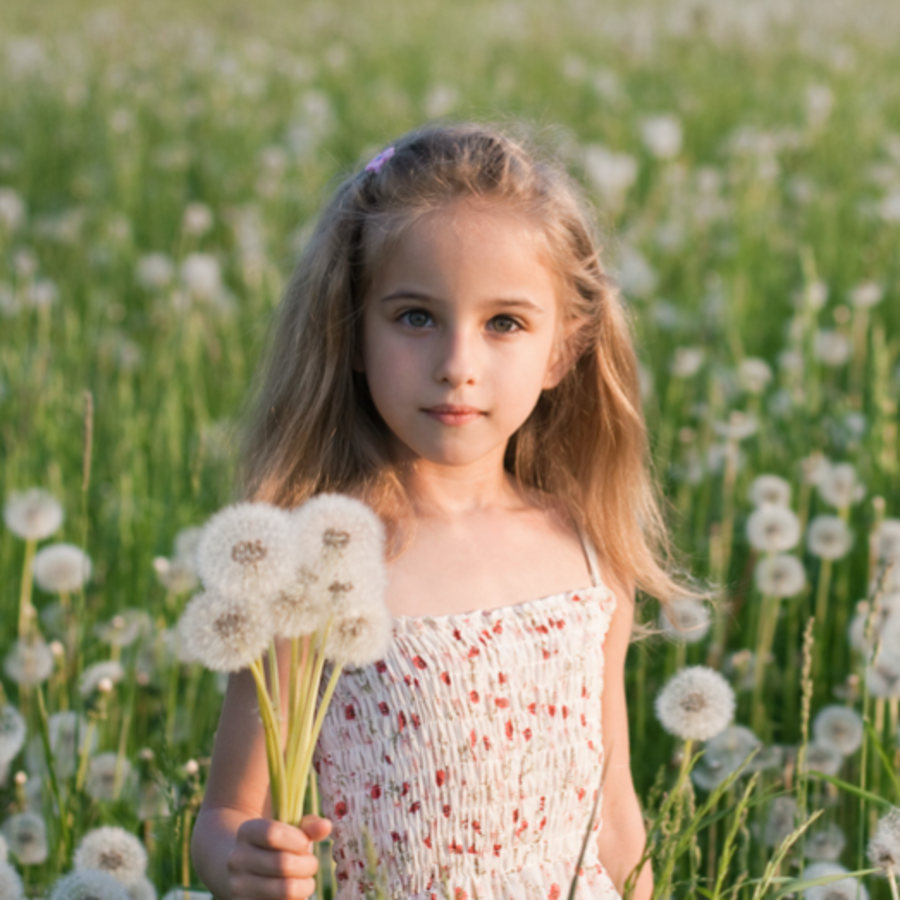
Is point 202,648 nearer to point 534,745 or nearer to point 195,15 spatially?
point 534,745

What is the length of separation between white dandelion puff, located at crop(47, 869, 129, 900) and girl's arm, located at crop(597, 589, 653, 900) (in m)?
0.59

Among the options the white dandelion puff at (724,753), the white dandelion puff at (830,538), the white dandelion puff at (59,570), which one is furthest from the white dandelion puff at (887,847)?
the white dandelion puff at (59,570)

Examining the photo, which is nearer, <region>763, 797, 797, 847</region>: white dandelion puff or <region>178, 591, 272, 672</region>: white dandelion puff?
<region>178, 591, 272, 672</region>: white dandelion puff

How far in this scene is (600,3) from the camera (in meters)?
10.5

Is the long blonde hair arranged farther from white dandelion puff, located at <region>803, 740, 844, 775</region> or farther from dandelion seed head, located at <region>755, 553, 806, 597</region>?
dandelion seed head, located at <region>755, 553, 806, 597</region>

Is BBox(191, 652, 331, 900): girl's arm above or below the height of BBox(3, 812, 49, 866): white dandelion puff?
above

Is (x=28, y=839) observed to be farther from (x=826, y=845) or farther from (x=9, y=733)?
(x=826, y=845)

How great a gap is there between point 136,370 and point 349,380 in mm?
2307

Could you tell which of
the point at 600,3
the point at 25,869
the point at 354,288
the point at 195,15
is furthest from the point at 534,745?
the point at 600,3

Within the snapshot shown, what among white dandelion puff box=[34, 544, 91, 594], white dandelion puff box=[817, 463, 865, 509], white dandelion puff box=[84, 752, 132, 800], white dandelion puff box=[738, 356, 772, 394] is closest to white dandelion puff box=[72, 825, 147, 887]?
white dandelion puff box=[84, 752, 132, 800]

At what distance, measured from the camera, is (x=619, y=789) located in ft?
5.36

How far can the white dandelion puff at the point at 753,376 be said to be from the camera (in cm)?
296

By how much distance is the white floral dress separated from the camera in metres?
1.41

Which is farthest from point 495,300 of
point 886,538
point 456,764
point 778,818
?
point 886,538
